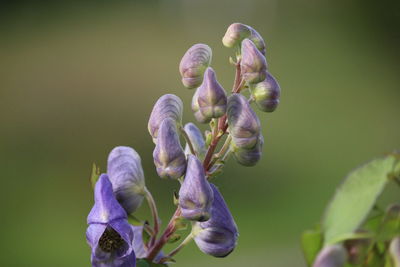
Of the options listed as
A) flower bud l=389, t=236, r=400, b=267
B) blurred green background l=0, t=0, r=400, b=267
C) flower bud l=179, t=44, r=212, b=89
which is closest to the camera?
flower bud l=389, t=236, r=400, b=267

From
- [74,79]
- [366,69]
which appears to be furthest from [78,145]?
[366,69]

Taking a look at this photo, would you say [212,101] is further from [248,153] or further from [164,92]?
[164,92]

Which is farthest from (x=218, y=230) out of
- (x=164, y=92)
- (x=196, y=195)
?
(x=164, y=92)

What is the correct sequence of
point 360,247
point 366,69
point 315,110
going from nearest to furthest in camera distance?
point 360,247 → point 315,110 → point 366,69

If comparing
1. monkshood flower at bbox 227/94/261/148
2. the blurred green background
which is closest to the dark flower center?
monkshood flower at bbox 227/94/261/148

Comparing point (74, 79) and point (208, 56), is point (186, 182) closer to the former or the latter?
point (208, 56)

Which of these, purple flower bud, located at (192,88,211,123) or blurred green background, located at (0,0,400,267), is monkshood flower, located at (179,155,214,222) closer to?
purple flower bud, located at (192,88,211,123)

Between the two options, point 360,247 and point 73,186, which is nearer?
point 360,247

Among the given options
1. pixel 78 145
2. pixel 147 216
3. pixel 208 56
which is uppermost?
pixel 208 56
